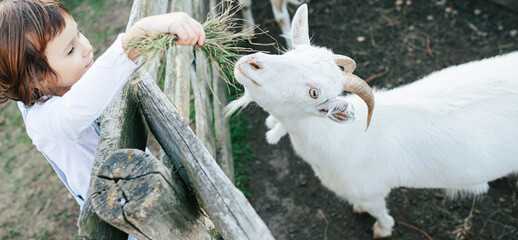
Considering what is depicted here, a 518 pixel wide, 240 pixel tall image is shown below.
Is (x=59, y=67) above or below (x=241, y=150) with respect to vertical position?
above

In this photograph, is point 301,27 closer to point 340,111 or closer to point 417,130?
point 340,111

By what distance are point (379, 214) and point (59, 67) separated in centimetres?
269

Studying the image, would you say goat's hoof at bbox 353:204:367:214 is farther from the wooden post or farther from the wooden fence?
the wooden post

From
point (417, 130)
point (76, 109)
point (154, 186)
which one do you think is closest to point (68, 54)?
point (76, 109)

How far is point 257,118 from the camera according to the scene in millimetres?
4703

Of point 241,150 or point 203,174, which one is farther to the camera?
point 241,150

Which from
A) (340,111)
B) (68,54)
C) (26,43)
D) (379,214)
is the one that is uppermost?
(26,43)

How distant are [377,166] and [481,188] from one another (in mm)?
1005

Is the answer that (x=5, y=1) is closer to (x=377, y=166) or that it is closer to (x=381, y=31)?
(x=377, y=166)

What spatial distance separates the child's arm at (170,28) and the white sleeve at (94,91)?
10cm

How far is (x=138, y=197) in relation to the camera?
48.6 inches

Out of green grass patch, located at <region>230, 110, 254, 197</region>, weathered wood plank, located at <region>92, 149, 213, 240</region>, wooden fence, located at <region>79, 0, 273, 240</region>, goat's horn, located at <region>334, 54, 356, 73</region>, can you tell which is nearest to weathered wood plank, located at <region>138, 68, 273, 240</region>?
wooden fence, located at <region>79, 0, 273, 240</region>

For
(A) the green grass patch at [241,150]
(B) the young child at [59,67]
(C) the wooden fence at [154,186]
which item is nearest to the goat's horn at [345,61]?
(B) the young child at [59,67]

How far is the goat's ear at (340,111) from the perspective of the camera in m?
2.31
